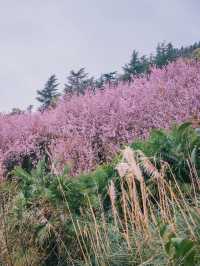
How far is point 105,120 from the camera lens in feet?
35.7

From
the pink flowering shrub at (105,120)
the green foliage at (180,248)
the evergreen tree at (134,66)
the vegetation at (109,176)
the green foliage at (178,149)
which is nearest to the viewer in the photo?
the green foliage at (180,248)

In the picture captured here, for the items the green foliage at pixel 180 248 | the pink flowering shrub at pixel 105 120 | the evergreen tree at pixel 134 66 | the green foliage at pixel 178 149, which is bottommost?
the green foliage at pixel 180 248

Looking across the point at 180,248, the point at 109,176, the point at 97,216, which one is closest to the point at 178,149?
the point at 109,176

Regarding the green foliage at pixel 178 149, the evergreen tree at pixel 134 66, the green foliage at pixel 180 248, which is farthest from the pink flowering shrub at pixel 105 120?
the evergreen tree at pixel 134 66

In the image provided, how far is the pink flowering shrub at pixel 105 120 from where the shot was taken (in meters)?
9.97

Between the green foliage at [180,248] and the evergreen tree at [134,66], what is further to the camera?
the evergreen tree at [134,66]

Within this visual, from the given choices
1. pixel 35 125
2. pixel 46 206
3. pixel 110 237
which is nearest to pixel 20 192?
pixel 46 206

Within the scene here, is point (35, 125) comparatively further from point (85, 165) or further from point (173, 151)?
point (173, 151)

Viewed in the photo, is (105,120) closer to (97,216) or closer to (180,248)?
(97,216)

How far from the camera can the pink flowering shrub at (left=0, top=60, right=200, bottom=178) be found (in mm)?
9969

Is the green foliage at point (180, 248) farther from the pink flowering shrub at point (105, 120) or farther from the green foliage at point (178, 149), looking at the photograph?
the pink flowering shrub at point (105, 120)

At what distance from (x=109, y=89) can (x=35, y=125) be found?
2.23 m

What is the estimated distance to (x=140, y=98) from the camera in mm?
10797

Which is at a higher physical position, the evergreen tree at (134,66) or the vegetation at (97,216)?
the evergreen tree at (134,66)
